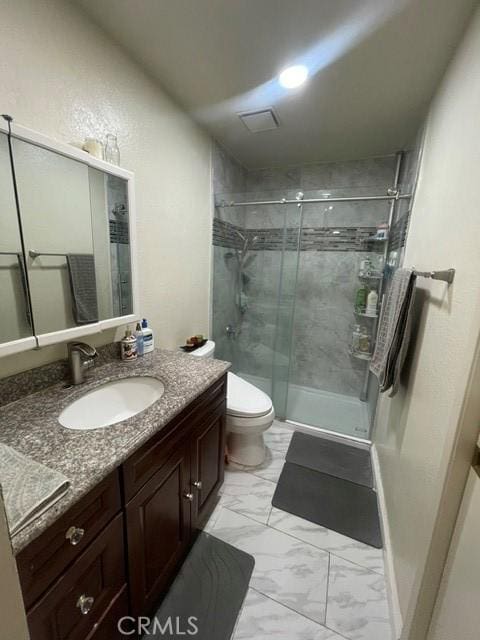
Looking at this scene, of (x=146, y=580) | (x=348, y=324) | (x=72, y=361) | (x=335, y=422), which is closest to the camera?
(x=146, y=580)

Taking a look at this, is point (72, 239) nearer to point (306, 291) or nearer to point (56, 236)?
point (56, 236)

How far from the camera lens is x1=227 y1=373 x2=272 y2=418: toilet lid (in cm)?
167

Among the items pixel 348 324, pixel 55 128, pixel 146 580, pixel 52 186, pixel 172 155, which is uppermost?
pixel 172 155

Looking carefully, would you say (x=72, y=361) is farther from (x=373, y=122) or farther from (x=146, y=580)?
(x=373, y=122)

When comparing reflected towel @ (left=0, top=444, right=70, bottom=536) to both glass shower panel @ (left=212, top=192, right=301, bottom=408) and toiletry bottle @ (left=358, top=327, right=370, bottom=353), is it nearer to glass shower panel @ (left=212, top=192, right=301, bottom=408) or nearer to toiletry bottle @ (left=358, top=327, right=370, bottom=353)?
glass shower panel @ (left=212, top=192, right=301, bottom=408)

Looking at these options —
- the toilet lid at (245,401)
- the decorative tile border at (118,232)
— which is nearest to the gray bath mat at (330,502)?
the toilet lid at (245,401)

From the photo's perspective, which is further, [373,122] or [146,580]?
[373,122]

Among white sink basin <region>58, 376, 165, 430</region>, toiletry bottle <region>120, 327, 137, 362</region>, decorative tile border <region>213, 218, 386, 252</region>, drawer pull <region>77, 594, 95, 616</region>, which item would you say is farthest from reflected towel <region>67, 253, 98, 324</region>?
decorative tile border <region>213, 218, 386, 252</region>

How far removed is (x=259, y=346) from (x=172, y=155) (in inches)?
72.2

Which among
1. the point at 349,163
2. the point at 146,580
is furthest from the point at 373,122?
the point at 146,580

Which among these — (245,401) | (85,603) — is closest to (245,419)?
(245,401)

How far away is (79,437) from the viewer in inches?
32.4

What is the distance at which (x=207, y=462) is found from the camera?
1.36m

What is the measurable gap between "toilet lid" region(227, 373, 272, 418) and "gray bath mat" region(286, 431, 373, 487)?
21.7 inches
